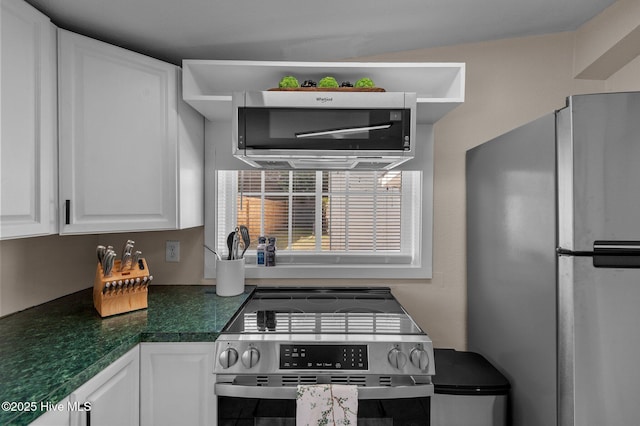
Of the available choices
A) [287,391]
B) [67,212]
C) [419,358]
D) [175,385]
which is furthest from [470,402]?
[67,212]

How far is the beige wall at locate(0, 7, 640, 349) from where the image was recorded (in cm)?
221

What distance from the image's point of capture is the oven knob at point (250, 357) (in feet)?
4.58

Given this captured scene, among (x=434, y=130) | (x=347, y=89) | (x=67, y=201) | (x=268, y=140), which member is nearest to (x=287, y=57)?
(x=347, y=89)

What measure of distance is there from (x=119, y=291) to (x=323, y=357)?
0.97m

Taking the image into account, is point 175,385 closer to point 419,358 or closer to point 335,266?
point 419,358

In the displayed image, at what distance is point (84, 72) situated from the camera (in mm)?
1541

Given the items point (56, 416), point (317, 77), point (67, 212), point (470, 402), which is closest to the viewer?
point (56, 416)

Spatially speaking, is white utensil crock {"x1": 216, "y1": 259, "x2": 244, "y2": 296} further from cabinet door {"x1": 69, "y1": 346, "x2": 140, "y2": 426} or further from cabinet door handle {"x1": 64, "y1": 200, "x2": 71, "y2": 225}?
cabinet door handle {"x1": 64, "y1": 200, "x2": 71, "y2": 225}

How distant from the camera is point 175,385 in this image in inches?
56.7

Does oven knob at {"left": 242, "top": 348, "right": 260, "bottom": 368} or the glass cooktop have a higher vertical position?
the glass cooktop

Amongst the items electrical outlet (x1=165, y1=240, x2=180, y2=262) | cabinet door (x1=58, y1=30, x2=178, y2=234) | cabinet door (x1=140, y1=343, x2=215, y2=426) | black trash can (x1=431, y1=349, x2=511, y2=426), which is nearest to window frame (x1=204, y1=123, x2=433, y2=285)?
electrical outlet (x1=165, y1=240, x2=180, y2=262)

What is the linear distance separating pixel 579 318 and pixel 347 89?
1274 mm

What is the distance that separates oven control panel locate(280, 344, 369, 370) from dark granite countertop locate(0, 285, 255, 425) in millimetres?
302

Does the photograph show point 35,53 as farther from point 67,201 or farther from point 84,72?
point 67,201
